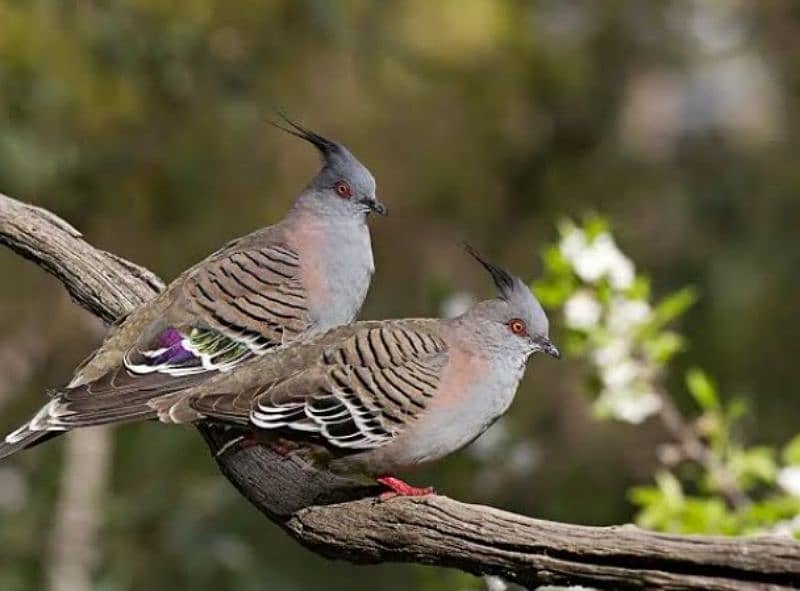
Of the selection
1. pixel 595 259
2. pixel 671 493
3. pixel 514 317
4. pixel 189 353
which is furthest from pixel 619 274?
pixel 189 353

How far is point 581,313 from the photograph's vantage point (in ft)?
12.3

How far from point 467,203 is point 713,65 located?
8.34 feet

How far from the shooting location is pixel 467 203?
23.2 feet

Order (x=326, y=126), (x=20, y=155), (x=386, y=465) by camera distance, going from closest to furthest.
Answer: (x=386, y=465) < (x=20, y=155) < (x=326, y=126)

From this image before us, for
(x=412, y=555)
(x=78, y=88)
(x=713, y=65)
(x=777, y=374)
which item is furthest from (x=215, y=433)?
(x=713, y=65)

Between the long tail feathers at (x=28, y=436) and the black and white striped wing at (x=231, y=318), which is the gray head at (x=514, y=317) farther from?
the long tail feathers at (x=28, y=436)

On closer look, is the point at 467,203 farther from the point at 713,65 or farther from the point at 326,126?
the point at 713,65

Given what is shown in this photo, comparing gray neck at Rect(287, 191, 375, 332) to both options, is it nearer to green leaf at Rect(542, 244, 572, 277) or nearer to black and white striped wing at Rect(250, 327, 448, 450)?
black and white striped wing at Rect(250, 327, 448, 450)

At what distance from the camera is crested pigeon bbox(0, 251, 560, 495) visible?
291cm

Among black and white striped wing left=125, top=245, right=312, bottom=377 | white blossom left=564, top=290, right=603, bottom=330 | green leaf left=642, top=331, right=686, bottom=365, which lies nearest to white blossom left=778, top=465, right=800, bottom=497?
green leaf left=642, top=331, right=686, bottom=365

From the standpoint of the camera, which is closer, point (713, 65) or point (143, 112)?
point (143, 112)

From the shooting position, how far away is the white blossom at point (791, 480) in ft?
11.6

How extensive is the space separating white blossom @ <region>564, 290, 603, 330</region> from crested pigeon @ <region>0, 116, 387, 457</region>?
0.58 meters

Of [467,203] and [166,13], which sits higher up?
[467,203]
